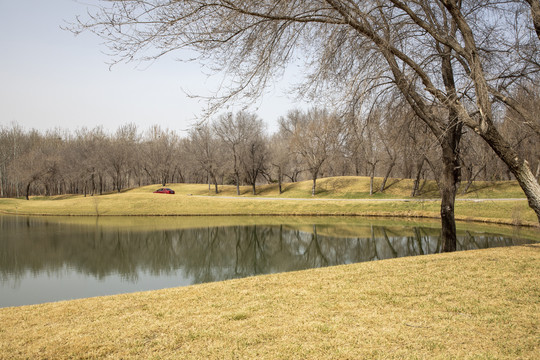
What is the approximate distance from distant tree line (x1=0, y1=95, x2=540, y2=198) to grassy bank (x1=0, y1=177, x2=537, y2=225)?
179 centimetres

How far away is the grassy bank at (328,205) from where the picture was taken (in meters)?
25.2

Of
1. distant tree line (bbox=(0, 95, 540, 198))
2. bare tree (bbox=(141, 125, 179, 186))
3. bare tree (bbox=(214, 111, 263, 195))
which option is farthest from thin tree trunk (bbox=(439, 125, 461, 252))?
bare tree (bbox=(141, 125, 179, 186))

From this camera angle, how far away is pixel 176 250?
53.5 feet

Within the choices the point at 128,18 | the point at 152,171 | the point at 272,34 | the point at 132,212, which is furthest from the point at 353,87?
the point at 152,171

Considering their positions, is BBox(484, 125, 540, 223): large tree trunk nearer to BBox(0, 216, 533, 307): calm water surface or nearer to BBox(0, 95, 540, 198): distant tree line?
BBox(0, 95, 540, 198): distant tree line

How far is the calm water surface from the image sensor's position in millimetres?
10719

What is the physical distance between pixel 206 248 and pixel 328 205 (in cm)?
1638

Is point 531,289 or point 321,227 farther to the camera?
point 321,227

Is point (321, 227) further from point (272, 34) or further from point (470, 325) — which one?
point (470, 325)

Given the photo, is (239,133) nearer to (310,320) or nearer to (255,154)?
(255,154)

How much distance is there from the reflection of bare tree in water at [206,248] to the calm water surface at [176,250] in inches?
1.5

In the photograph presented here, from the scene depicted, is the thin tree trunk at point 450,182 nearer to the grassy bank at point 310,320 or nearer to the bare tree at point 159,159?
the grassy bank at point 310,320

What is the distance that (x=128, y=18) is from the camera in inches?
219

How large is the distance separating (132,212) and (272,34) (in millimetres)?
30333
